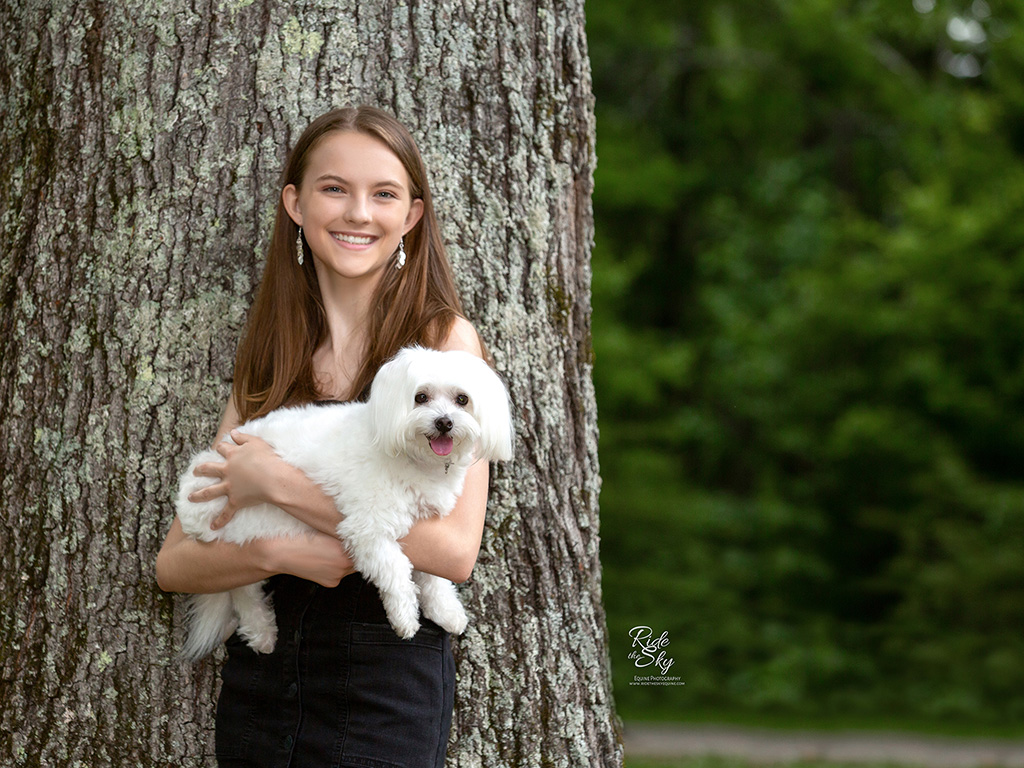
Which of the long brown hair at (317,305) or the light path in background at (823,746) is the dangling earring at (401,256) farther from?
the light path in background at (823,746)

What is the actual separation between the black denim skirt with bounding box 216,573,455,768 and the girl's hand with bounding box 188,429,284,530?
0.22 metres

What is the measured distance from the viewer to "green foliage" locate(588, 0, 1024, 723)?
10375 millimetres

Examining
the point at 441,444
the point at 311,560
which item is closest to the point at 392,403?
the point at 441,444

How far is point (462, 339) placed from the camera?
2.62 metres

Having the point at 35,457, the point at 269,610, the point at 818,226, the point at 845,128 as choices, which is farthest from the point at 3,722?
the point at 845,128

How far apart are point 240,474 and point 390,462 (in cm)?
35

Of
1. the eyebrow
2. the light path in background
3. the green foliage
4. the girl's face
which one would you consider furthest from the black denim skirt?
the green foliage

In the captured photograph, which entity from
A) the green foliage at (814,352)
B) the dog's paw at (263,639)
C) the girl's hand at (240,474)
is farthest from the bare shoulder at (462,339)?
the green foliage at (814,352)

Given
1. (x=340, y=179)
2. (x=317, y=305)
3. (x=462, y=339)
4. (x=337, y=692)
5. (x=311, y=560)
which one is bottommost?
(x=337, y=692)

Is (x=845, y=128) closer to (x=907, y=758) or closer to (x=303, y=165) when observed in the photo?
(x=907, y=758)

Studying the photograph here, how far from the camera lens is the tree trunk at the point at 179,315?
2.90m

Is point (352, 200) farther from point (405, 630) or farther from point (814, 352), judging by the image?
point (814, 352)

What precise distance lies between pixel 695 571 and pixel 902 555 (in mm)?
2296

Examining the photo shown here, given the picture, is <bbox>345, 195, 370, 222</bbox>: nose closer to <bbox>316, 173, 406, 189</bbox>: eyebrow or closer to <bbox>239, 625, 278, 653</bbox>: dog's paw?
<bbox>316, 173, 406, 189</bbox>: eyebrow
